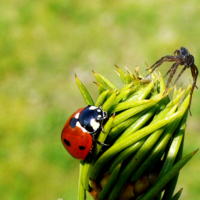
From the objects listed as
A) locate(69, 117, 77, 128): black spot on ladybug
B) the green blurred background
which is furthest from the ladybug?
the green blurred background

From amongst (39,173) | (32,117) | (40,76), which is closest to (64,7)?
(40,76)

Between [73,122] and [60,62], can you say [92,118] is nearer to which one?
[73,122]

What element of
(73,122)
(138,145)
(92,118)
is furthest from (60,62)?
(138,145)

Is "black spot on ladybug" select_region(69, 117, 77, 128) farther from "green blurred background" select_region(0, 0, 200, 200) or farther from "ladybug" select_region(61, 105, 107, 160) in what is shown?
"green blurred background" select_region(0, 0, 200, 200)

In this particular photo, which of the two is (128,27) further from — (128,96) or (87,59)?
(128,96)

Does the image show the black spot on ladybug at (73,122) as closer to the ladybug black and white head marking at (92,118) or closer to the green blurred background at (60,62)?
the ladybug black and white head marking at (92,118)

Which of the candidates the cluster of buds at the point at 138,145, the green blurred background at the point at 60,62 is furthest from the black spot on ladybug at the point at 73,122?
the green blurred background at the point at 60,62
